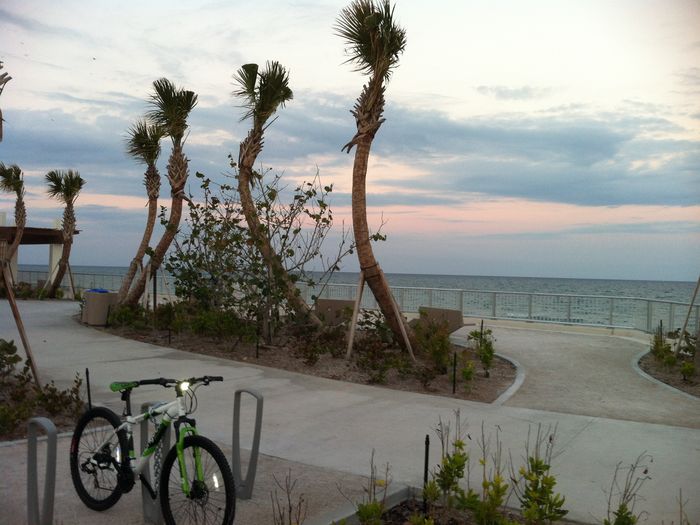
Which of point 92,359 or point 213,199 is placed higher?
point 213,199

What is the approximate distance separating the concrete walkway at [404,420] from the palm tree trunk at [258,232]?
8.94 feet

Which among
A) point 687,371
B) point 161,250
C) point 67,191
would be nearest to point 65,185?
point 67,191

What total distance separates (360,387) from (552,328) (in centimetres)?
1113

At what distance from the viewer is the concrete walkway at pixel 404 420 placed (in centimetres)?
630

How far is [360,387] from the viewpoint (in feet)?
35.0

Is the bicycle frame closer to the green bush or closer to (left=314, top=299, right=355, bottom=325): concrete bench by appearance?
the green bush

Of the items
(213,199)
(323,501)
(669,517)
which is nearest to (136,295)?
(213,199)

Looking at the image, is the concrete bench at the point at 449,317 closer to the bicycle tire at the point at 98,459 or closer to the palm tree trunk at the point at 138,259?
the palm tree trunk at the point at 138,259

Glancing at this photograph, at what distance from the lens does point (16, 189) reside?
29188 millimetres

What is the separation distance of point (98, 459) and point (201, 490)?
1187 millimetres

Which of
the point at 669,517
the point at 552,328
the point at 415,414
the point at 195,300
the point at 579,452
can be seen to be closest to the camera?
the point at 669,517

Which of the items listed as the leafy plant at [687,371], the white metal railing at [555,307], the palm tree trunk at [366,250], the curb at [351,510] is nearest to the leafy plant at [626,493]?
the curb at [351,510]

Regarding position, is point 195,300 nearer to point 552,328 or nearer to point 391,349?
point 391,349

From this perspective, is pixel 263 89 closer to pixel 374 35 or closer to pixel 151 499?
pixel 374 35
